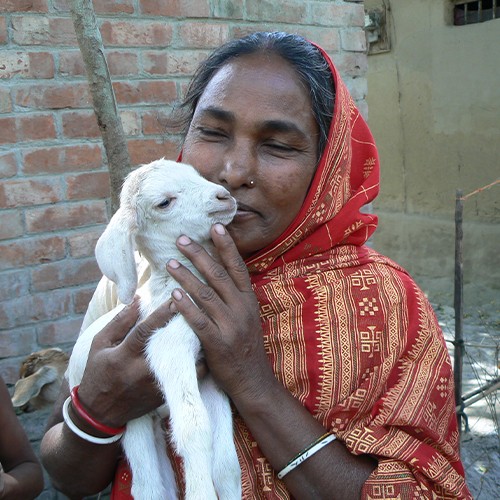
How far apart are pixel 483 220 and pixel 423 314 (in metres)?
5.45

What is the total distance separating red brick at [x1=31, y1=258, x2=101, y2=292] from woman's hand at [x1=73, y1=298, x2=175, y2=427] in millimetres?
1542

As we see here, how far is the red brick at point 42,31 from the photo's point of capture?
307cm

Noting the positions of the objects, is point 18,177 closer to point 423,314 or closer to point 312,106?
point 312,106

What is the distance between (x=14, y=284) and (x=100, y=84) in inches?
44.7

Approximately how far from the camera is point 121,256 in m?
1.73

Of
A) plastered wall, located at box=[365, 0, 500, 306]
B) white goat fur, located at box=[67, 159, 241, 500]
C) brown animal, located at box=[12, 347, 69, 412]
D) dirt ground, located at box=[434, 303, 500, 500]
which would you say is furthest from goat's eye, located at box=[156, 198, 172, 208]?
plastered wall, located at box=[365, 0, 500, 306]

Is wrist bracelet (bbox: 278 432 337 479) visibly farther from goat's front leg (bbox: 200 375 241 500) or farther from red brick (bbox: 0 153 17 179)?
red brick (bbox: 0 153 17 179)

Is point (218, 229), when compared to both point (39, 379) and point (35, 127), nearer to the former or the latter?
point (39, 379)

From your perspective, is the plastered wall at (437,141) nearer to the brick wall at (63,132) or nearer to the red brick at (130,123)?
the brick wall at (63,132)

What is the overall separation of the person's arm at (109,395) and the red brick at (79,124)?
1.68 metres

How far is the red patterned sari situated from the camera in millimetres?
1729

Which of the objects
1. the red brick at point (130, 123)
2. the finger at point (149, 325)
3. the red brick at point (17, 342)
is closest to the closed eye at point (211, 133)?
the finger at point (149, 325)

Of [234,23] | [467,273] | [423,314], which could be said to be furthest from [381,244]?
[423,314]

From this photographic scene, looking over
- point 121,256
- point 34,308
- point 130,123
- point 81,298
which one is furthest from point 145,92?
point 121,256
